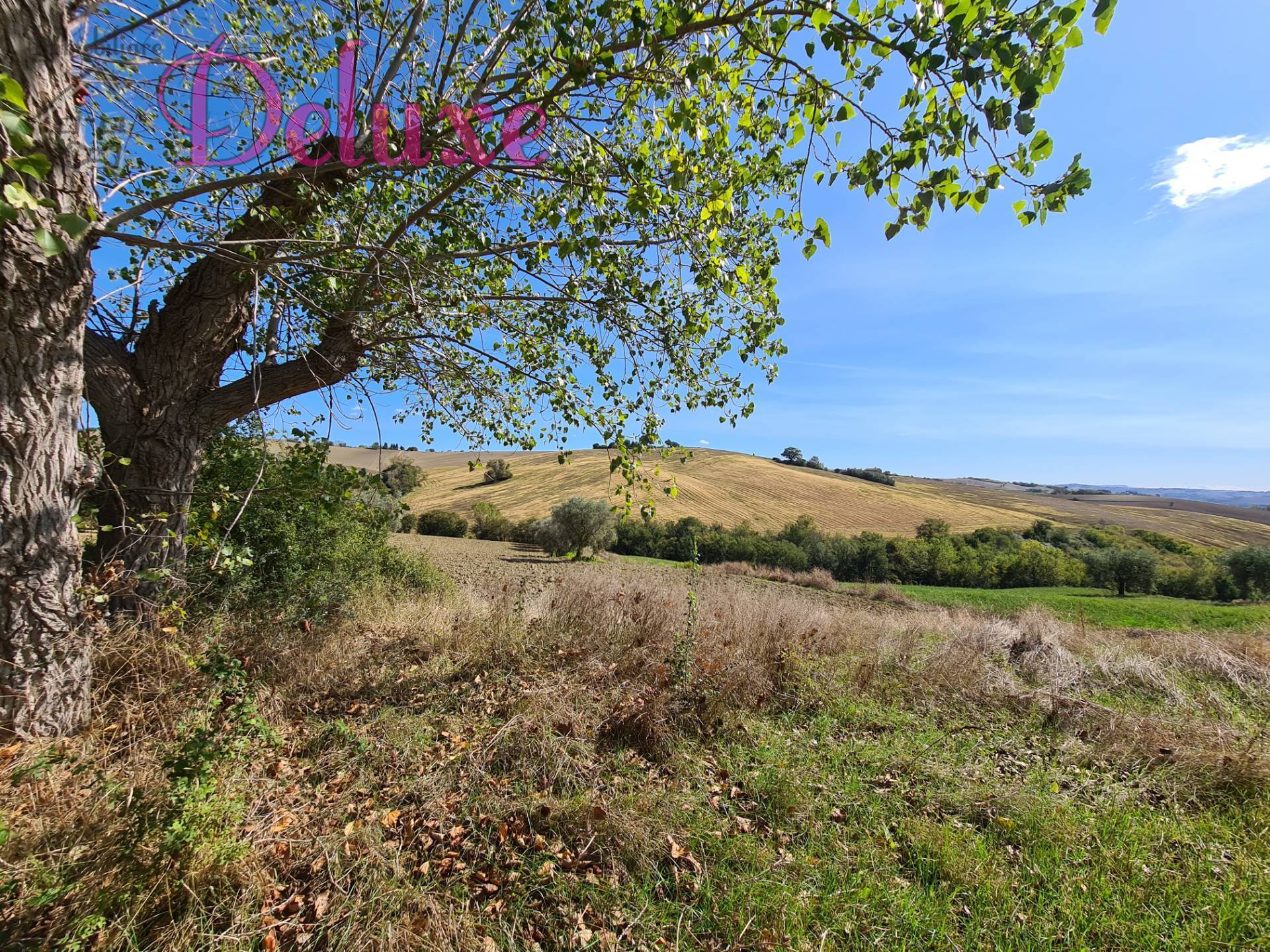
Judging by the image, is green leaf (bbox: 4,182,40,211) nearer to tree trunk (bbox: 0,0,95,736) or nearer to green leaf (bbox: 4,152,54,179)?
green leaf (bbox: 4,152,54,179)

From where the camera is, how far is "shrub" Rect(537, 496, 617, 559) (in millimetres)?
28797

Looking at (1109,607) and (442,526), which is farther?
(442,526)

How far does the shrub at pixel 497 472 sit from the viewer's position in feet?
166

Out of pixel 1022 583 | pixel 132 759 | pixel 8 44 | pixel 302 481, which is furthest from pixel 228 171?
pixel 1022 583

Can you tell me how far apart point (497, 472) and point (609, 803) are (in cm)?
5070

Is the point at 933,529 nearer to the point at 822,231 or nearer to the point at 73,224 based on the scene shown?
the point at 822,231

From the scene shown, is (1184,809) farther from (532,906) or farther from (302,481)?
(302,481)

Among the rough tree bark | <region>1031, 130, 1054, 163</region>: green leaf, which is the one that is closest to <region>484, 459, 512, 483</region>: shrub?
the rough tree bark

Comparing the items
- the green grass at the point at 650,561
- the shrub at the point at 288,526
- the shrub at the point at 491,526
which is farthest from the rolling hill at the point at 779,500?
the shrub at the point at 288,526

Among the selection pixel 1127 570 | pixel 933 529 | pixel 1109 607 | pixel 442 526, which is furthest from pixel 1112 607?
pixel 442 526

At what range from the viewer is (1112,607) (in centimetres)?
1959

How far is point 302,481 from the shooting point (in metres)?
4.80

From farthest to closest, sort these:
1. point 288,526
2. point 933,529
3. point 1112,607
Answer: point 933,529, point 1112,607, point 288,526

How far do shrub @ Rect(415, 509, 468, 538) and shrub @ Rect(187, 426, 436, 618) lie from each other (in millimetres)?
30440
